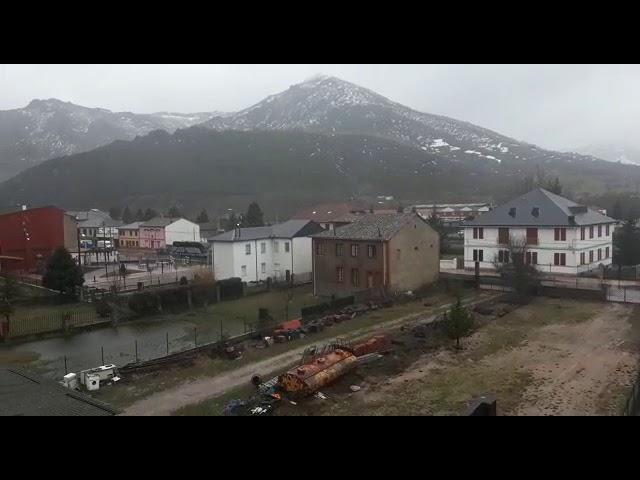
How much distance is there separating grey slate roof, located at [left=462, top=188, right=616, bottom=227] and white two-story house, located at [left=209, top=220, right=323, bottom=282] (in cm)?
1101

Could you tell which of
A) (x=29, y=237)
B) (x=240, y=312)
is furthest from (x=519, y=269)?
(x=29, y=237)

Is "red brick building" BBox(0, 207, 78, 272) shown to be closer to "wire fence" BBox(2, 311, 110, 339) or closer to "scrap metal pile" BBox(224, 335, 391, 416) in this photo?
"wire fence" BBox(2, 311, 110, 339)

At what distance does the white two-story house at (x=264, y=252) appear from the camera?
34.0 metres

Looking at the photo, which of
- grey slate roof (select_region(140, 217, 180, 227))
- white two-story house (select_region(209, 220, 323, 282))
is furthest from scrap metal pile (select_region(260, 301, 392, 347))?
grey slate roof (select_region(140, 217, 180, 227))

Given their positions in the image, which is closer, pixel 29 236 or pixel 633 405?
pixel 633 405

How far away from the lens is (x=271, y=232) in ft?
122

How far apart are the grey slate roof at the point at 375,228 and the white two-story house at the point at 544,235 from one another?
6530 millimetres

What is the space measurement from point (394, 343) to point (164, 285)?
17.1m

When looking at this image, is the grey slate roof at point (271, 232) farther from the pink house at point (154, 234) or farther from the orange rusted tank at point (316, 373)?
the pink house at point (154, 234)

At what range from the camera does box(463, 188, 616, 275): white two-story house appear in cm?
3130

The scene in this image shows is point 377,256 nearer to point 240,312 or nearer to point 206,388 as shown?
point 240,312

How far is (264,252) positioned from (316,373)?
70.4 ft
